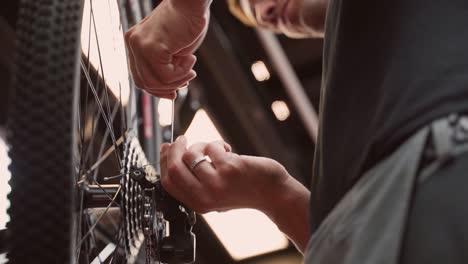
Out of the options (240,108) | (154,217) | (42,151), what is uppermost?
(42,151)

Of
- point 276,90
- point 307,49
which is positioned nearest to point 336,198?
point 276,90

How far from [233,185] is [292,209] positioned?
7cm

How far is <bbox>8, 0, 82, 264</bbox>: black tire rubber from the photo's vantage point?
1.64ft

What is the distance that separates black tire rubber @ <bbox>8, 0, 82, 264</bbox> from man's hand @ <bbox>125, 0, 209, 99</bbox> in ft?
0.61

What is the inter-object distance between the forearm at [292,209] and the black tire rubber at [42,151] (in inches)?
9.3

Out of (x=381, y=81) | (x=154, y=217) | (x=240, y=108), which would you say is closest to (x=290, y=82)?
(x=240, y=108)

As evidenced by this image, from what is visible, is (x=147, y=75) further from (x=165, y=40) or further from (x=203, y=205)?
(x=203, y=205)

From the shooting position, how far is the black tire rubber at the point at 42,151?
50 cm

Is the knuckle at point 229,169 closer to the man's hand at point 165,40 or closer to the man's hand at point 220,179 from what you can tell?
the man's hand at point 220,179

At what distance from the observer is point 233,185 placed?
652 millimetres

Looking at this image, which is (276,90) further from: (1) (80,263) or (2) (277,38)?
(1) (80,263)

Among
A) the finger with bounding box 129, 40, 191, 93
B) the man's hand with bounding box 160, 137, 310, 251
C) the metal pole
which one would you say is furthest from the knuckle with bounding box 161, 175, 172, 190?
the metal pole

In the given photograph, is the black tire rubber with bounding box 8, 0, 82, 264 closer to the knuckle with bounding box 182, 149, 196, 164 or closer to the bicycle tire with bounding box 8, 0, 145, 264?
the bicycle tire with bounding box 8, 0, 145, 264

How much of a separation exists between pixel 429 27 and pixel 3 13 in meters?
0.88
